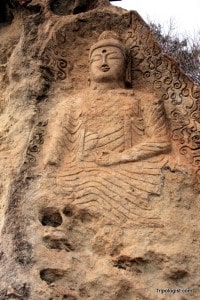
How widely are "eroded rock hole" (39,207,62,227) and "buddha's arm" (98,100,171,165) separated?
0.68 meters

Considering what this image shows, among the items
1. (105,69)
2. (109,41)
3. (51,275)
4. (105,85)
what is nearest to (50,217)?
(51,275)

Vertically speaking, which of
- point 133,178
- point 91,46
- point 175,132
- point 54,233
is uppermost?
point 91,46

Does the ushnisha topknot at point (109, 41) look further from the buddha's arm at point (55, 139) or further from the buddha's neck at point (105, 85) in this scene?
the buddha's arm at point (55, 139)

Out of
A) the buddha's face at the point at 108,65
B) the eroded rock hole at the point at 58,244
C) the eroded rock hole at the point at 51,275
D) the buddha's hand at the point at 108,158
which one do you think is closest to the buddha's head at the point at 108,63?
the buddha's face at the point at 108,65

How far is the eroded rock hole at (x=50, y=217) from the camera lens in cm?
537

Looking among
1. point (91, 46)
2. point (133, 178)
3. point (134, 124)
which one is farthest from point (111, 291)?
point (91, 46)

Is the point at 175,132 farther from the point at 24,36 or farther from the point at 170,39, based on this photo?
the point at 170,39

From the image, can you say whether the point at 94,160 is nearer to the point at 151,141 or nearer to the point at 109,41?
the point at 151,141

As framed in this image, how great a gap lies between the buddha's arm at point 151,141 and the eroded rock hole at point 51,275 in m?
1.18

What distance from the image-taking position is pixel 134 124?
5.90 m

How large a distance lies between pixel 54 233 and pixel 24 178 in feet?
2.44

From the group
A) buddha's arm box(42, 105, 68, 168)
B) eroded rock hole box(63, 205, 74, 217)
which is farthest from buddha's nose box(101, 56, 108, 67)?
eroded rock hole box(63, 205, 74, 217)

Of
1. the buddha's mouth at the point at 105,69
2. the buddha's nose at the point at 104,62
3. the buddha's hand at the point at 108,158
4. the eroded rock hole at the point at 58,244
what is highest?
the buddha's nose at the point at 104,62

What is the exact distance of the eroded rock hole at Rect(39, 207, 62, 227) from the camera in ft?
17.6
